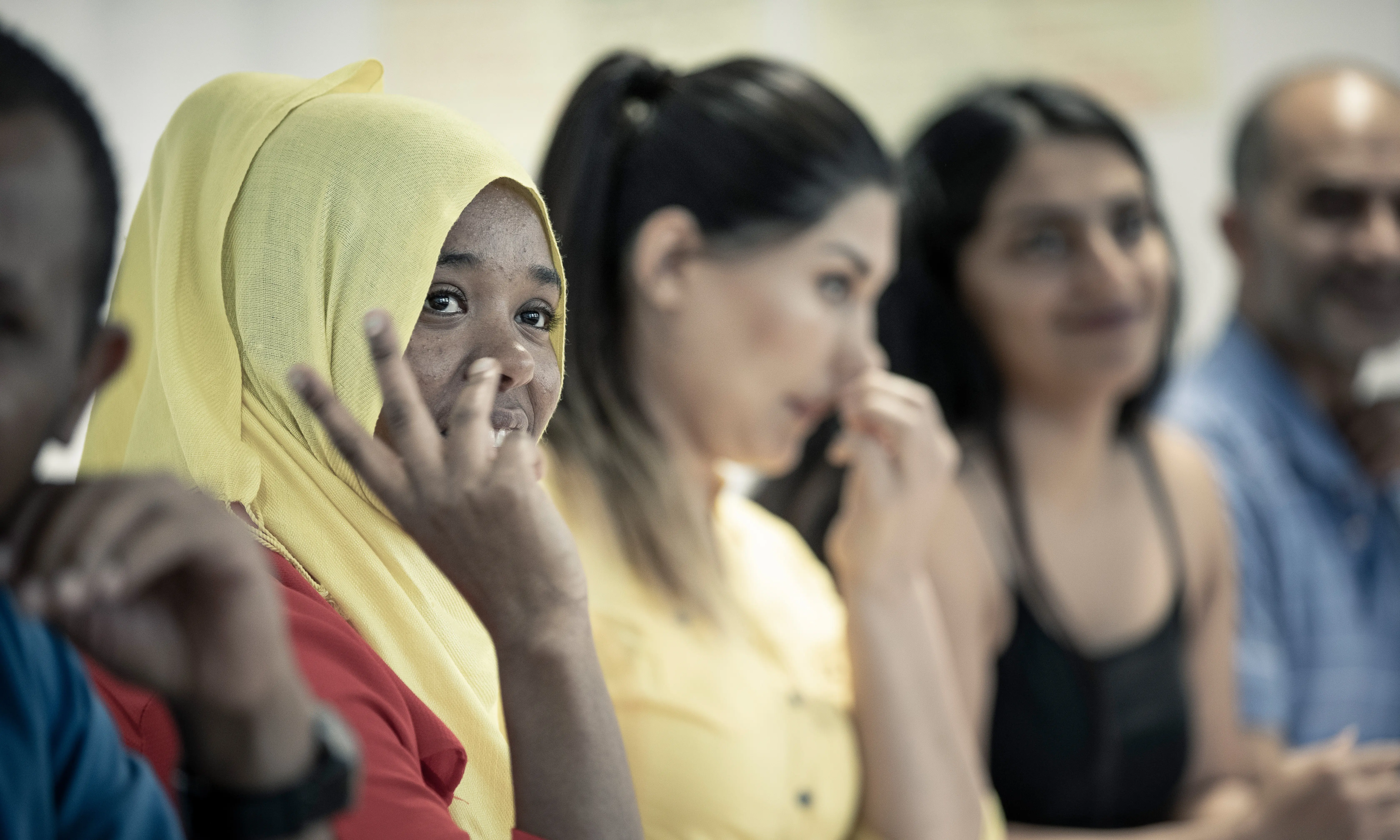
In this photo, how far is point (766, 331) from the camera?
3.62ft

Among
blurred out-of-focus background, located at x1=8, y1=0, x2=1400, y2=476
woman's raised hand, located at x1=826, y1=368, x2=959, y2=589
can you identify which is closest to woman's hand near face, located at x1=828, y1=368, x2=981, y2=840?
woman's raised hand, located at x1=826, y1=368, x2=959, y2=589

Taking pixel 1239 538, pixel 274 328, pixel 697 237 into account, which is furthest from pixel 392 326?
pixel 1239 538

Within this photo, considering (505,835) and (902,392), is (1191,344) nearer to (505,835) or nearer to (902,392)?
(902,392)

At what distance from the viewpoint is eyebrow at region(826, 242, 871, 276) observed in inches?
43.9

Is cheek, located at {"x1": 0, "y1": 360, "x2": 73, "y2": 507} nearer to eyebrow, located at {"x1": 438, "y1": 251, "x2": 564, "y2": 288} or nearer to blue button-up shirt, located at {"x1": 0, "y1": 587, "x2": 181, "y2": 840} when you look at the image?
blue button-up shirt, located at {"x1": 0, "y1": 587, "x2": 181, "y2": 840}

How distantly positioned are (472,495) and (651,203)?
0.59 m

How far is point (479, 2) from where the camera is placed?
7.79 feet

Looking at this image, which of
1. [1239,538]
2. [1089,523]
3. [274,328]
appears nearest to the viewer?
[274,328]

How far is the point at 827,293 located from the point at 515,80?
4.62ft

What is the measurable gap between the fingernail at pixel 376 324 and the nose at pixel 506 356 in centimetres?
15

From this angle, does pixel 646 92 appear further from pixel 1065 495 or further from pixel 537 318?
pixel 1065 495

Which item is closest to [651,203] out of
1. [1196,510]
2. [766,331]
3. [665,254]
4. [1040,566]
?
[665,254]

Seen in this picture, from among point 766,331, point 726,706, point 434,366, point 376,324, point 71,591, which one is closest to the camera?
point 71,591

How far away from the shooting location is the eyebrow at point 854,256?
1.11 m
